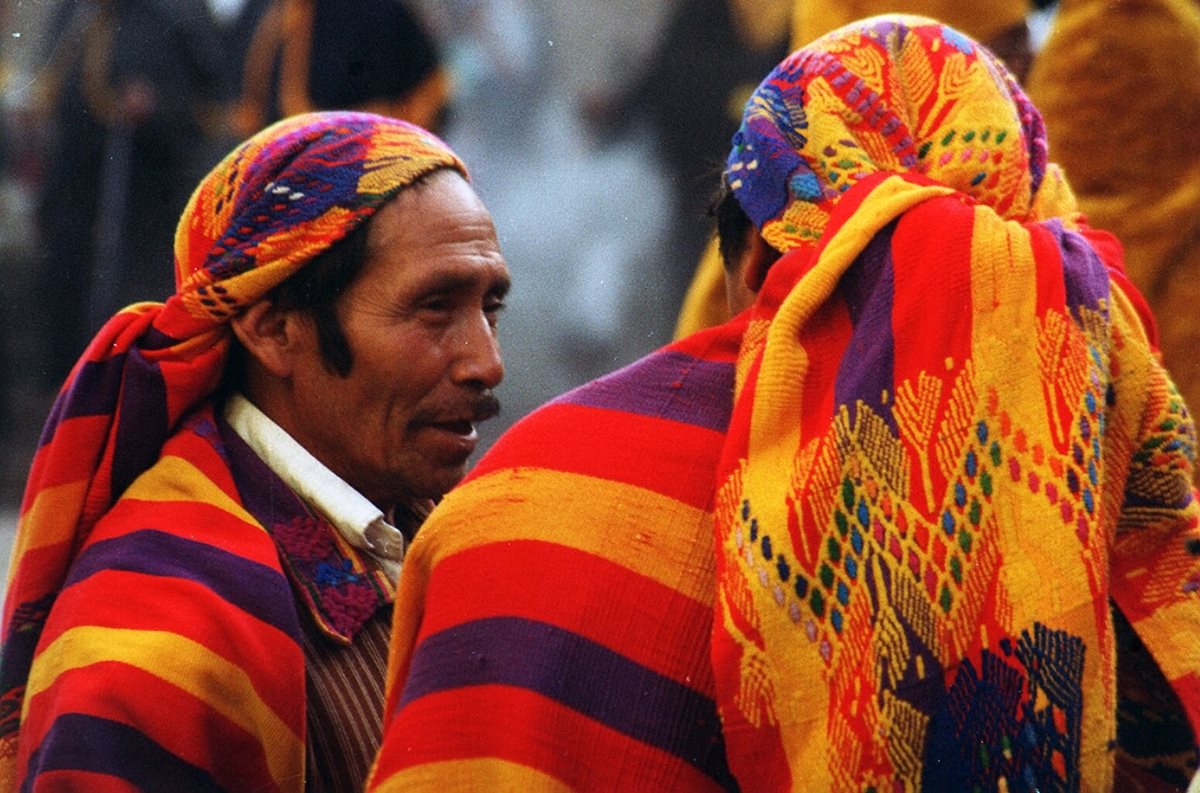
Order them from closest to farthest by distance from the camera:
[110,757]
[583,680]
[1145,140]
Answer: [583,680] < [110,757] < [1145,140]

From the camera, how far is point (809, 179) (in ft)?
6.82

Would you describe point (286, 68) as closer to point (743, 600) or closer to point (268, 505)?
point (268, 505)

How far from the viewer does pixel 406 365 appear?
2.77 m

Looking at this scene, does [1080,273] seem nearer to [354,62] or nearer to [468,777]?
[468,777]

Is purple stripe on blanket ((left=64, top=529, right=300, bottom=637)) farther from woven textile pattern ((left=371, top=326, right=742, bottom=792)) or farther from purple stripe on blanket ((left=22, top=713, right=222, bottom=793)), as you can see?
woven textile pattern ((left=371, top=326, right=742, bottom=792))

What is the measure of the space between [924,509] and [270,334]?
1.39 m

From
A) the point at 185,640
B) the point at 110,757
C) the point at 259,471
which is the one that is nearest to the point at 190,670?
the point at 185,640

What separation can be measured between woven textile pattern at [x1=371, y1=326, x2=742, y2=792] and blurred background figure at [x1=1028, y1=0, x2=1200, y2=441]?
7.62 feet

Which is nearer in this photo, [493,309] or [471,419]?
[471,419]

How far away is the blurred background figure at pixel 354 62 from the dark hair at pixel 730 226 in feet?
16.0

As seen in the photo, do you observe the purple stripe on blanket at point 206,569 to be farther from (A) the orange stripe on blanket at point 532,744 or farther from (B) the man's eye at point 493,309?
(B) the man's eye at point 493,309

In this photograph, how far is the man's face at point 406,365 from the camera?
9.09 feet

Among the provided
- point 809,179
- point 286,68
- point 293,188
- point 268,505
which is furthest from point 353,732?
point 286,68

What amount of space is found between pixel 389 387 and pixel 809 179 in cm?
100
